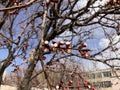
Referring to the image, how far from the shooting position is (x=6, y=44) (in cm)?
754

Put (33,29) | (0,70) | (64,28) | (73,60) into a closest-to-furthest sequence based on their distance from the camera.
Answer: (64,28), (0,70), (33,29), (73,60)

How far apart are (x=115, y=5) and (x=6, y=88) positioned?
13954 millimetres

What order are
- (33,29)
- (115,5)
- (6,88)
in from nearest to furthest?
(115,5) < (33,29) < (6,88)

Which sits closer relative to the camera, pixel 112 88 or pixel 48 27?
pixel 48 27

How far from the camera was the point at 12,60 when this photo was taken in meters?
7.36

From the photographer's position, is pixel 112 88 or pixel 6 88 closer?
pixel 6 88

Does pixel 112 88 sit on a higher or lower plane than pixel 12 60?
lower

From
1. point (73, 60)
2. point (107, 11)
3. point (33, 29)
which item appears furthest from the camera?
point (73, 60)

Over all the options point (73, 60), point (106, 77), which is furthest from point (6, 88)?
point (106, 77)

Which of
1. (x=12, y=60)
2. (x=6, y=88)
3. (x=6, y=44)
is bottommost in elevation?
(x=6, y=88)

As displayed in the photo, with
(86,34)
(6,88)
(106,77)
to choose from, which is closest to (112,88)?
(106,77)

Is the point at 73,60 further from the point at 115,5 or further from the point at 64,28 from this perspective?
the point at 115,5

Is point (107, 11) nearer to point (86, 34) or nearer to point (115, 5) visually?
point (115, 5)

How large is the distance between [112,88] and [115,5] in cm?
6081
